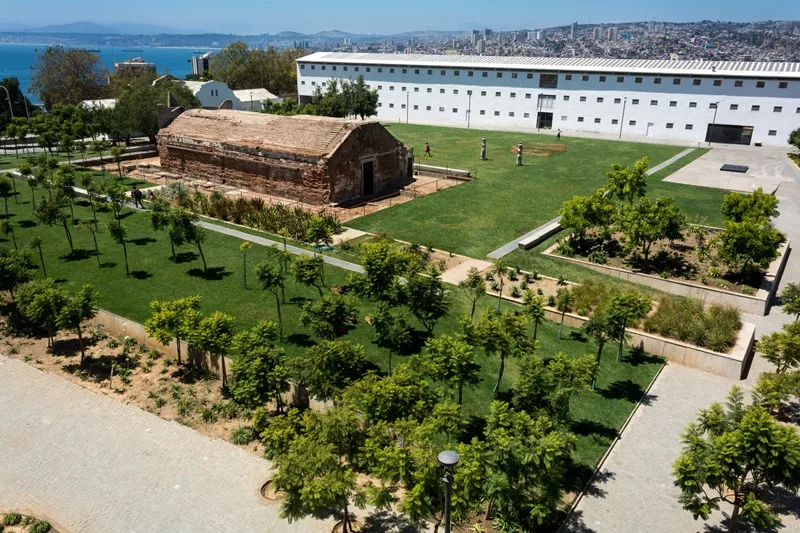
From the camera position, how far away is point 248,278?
885 inches

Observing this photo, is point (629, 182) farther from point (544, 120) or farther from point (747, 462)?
point (544, 120)

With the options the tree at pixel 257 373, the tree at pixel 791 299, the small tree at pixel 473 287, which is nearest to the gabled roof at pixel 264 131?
the small tree at pixel 473 287

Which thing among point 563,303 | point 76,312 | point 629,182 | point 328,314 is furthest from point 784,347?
point 76,312

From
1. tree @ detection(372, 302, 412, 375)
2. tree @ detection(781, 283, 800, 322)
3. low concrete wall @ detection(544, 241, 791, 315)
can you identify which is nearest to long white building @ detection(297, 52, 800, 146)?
low concrete wall @ detection(544, 241, 791, 315)

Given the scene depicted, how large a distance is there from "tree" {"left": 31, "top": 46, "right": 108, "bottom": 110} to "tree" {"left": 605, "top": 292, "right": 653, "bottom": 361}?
6813 cm

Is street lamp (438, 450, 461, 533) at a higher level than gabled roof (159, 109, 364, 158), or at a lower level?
lower

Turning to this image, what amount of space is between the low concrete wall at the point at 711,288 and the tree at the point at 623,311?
20.3 feet

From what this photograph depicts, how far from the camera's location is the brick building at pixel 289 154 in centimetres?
3166

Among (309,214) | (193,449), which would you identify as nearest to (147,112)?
(309,214)

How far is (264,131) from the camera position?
3431cm

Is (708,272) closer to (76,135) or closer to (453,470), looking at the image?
(453,470)

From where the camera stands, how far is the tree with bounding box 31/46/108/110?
216ft

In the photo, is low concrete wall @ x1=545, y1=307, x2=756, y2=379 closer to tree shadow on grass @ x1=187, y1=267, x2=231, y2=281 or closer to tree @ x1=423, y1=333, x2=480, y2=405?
tree @ x1=423, y1=333, x2=480, y2=405

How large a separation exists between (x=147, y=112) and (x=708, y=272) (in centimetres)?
4099
